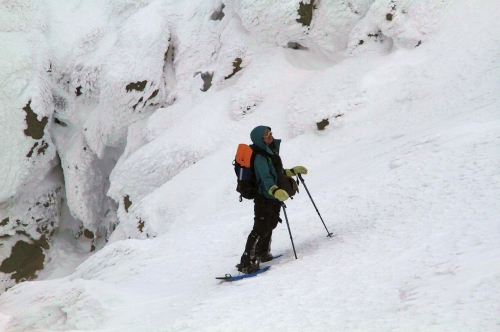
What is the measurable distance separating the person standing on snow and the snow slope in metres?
0.46

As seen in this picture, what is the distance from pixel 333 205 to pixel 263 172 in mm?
4116

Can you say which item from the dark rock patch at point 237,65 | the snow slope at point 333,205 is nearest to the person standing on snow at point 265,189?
the snow slope at point 333,205

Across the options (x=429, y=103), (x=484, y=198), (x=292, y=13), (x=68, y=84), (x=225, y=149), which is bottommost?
(x=484, y=198)

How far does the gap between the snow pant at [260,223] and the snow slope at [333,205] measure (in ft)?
1.52

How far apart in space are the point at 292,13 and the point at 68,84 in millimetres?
17651

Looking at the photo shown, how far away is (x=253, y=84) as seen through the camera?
72.8 feet

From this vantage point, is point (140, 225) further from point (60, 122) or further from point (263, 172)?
point (60, 122)

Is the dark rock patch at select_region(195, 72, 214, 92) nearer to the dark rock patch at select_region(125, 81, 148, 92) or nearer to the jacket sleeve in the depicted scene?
the dark rock patch at select_region(125, 81, 148, 92)

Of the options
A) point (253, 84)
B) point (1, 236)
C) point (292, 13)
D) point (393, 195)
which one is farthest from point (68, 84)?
point (393, 195)

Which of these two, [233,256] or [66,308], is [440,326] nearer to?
[233,256]

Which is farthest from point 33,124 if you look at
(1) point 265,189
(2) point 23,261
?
(1) point 265,189

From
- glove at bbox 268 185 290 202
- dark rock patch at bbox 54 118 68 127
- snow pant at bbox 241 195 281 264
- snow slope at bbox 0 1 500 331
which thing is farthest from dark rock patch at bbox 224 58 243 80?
glove at bbox 268 185 290 202

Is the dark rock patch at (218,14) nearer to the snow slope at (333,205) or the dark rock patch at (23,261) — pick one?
the snow slope at (333,205)

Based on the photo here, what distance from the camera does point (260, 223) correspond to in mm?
7383
